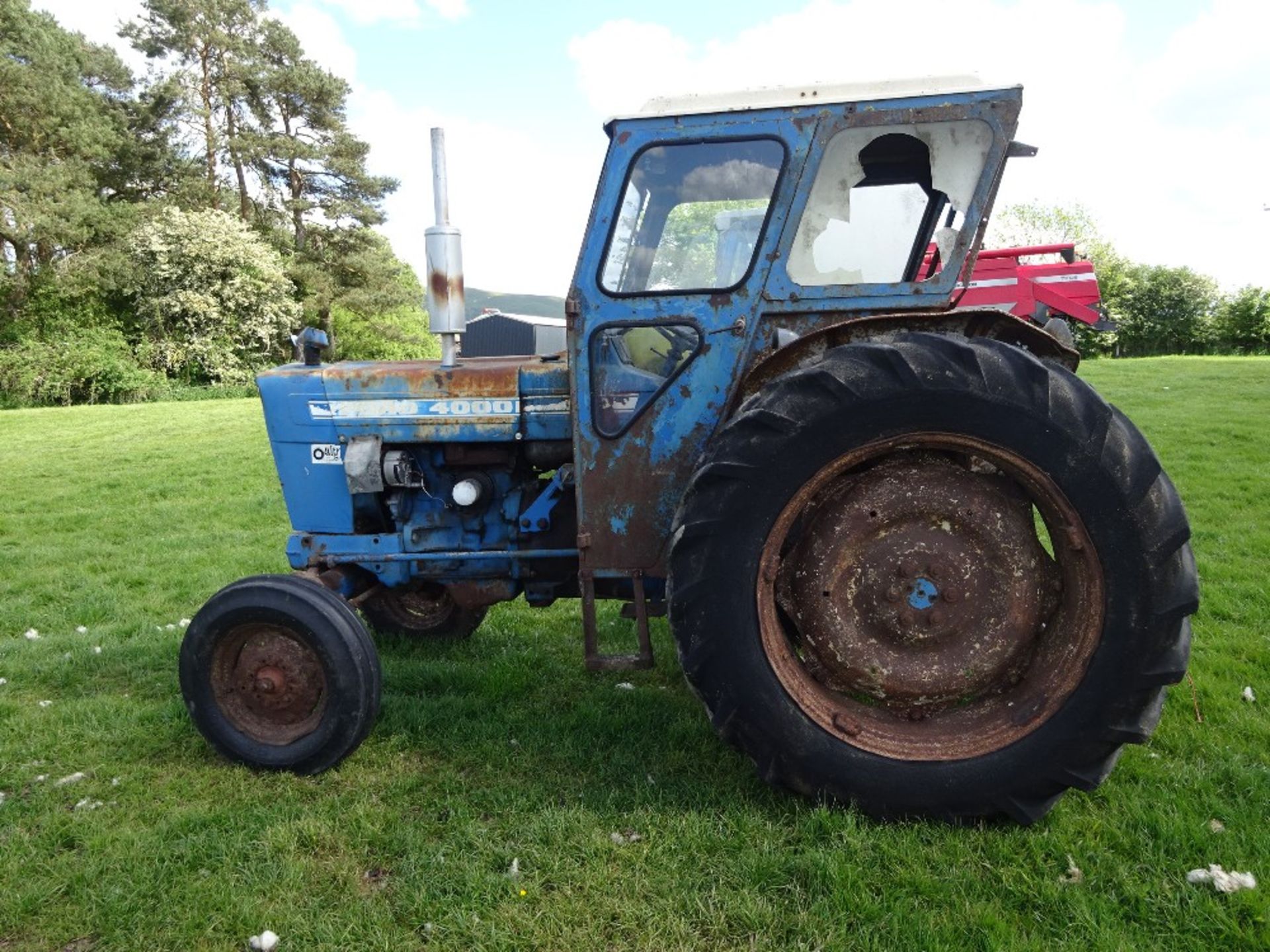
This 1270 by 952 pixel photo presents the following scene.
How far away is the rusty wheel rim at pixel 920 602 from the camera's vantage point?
109 inches

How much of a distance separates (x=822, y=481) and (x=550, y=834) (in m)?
1.48

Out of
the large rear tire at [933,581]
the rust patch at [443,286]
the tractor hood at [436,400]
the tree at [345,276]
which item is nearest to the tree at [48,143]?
the tree at [345,276]

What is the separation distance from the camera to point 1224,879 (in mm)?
2412

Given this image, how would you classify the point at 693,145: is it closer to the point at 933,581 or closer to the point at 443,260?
the point at 443,260

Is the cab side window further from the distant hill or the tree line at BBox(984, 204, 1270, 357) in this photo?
the distant hill

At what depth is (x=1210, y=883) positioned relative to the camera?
2422 millimetres

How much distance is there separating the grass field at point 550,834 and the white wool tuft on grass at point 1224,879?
1.2 inches

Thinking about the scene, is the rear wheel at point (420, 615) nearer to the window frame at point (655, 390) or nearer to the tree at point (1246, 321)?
the window frame at point (655, 390)

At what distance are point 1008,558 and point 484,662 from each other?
8.78 feet

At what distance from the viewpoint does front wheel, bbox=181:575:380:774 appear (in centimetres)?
323

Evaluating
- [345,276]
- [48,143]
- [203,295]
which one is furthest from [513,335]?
[48,143]

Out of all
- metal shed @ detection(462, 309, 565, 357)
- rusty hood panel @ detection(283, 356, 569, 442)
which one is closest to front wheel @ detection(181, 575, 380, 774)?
rusty hood panel @ detection(283, 356, 569, 442)

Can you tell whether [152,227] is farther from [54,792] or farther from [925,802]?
[925,802]

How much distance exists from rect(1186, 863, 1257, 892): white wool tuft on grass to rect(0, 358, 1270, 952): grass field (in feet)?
0.10
